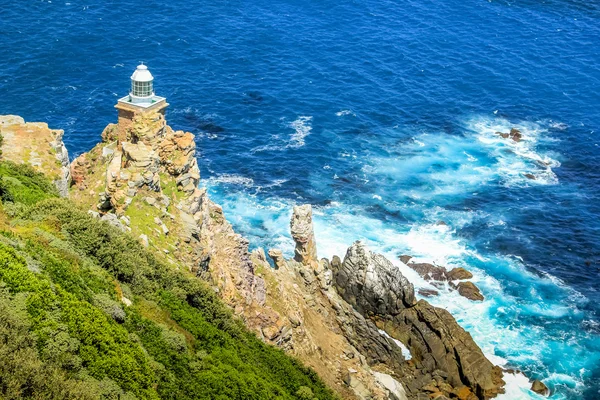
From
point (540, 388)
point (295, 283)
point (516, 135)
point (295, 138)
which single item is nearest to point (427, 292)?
point (540, 388)

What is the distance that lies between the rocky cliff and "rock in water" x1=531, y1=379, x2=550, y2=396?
3417mm

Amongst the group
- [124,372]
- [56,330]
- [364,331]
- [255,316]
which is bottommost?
[364,331]

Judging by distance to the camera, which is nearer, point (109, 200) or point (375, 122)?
point (109, 200)

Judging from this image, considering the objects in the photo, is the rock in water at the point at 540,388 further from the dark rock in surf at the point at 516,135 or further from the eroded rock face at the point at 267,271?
the dark rock in surf at the point at 516,135

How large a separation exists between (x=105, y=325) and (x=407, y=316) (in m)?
43.9

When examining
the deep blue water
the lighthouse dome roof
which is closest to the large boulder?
the deep blue water

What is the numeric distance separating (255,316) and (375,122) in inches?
2666

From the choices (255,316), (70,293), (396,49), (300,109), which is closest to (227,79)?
(300,109)

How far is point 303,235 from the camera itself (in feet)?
222

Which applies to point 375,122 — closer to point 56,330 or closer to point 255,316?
point 255,316

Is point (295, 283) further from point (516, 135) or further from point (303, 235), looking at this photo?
point (516, 135)

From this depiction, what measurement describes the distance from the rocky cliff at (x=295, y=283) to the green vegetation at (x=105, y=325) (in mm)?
4791

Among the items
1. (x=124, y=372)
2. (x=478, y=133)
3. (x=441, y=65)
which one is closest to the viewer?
(x=124, y=372)

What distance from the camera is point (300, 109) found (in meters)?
117
